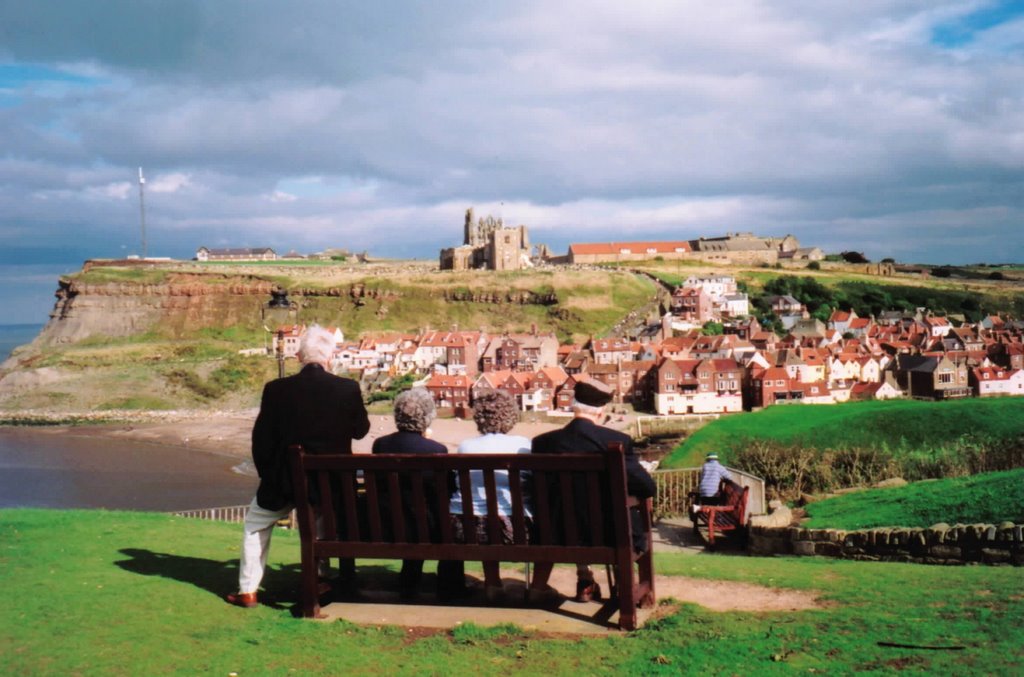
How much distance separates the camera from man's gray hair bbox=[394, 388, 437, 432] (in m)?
7.11

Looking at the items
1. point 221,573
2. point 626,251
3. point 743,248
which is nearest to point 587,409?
point 221,573

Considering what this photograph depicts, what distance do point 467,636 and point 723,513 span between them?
10.3 meters

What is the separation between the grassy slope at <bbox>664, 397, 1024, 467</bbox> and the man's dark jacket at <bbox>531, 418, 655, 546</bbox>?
21.1m

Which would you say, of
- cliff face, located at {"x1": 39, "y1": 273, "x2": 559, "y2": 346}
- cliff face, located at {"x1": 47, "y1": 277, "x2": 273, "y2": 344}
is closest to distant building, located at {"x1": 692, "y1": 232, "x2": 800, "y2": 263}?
cliff face, located at {"x1": 39, "y1": 273, "x2": 559, "y2": 346}

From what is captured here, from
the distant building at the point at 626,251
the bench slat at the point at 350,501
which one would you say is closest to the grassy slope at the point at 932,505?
the bench slat at the point at 350,501

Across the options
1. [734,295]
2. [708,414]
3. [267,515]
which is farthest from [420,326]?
[267,515]

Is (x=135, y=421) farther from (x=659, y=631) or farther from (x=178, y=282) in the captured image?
(x=659, y=631)

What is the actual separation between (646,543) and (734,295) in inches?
4260

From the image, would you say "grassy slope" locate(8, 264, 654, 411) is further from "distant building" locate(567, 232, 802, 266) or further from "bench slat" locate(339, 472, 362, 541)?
"bench slat" locate(339, 472, 362, 541)

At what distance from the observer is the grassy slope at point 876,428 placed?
27828 mm

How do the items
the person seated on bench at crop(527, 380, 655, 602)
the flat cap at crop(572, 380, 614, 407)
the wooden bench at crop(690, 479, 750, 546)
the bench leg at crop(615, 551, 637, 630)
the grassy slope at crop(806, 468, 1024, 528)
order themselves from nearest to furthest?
the bench leg at crop(615, 551, 637, 630)
the person seated on bench at crop(527, 380, 655, 602)
the flat cap at crop(572, 380, 614, 407)
the grassy slope at crop(806, 468, 1024, 528)
the wooden bench at crop(690, 479, 750, 546)

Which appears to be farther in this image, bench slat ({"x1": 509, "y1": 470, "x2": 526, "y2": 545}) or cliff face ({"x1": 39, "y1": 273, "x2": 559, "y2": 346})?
cliff face ({"x1": 39, "y1": 273, "x2": 559, "y2": 346})

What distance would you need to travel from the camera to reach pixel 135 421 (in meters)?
73.0

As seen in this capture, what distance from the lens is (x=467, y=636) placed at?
5.98 meters
